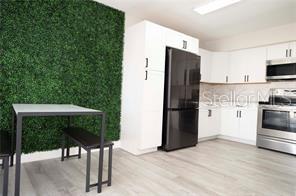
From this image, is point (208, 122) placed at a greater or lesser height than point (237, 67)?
lesser

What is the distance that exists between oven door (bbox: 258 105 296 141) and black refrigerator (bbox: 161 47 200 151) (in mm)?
1414

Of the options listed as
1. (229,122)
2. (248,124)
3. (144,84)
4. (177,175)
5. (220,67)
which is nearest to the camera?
(177,175)

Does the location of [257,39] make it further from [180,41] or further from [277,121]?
[180,41]

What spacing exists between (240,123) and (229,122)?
0.83 ft

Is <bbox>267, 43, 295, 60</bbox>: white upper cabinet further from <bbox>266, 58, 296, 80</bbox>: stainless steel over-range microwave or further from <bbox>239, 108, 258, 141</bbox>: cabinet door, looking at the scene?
<bbox>239, 108, 258, 141</bbox>: cabinet door

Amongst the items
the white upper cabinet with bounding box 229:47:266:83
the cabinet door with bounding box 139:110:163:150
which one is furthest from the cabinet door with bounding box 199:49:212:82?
the cabinet door with bounding box 139:110:163:150

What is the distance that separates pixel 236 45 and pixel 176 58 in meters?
2.24

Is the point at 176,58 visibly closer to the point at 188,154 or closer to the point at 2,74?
the point at 188,154

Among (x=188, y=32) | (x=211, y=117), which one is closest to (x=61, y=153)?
(x=211, y=117)

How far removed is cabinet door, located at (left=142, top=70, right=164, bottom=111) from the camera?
3.10 metres

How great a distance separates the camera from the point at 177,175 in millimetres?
2367

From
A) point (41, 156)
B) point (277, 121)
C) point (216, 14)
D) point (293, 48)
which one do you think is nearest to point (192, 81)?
point (216, 14)

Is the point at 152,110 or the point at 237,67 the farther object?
the point at 237,67

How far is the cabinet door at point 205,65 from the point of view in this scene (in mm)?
4506
